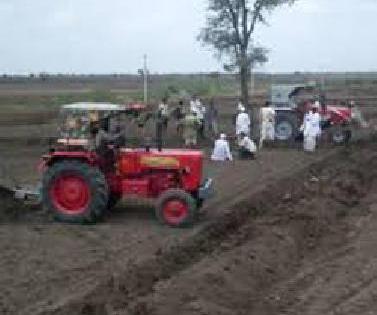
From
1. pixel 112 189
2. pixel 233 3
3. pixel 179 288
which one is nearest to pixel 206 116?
pixel 233 3

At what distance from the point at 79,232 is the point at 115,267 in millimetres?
2483

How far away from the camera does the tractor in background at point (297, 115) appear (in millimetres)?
27359

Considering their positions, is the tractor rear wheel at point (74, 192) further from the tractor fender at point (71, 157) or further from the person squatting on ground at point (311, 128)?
the person squatting on ground at point (311, 128)

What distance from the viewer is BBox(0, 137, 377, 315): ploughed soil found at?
942 centimetres

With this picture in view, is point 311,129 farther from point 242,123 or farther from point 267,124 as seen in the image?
point 242,123

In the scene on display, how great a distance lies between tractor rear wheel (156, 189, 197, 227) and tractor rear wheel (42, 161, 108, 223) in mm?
960

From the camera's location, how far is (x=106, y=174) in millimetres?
14305

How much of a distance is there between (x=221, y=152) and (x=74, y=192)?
9.51m

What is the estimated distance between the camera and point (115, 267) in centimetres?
1112

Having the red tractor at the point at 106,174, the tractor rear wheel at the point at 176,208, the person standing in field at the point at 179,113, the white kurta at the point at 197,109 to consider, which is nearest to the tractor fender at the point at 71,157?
the red tractor at the point at 106,174

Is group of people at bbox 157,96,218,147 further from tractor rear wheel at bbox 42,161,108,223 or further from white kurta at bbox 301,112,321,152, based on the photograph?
tractor rear wheel at bbox 42,161,108,223

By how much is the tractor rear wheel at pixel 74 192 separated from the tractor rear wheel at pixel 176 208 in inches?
37.8

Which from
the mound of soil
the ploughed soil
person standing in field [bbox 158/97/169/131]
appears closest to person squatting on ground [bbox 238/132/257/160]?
person standing in field [bbox 158/97/169/131]

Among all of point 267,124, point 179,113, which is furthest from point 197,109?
point 267,124
